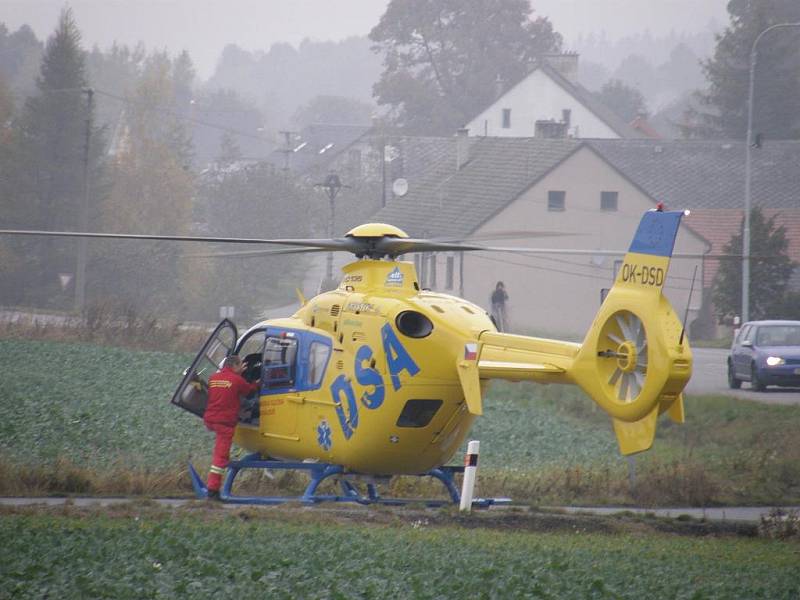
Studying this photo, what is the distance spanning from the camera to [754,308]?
45750mm

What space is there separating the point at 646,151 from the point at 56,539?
2024 inches

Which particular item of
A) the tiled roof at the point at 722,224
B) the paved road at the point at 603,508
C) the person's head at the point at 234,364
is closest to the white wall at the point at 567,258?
the tiled roof at the point at 722,224

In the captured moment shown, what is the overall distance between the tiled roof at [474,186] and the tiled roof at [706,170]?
289cm

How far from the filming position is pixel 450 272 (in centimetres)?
5500

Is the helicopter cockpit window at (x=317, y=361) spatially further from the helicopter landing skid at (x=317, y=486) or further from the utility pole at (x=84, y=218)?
the utility pole at (x=84, y=218)

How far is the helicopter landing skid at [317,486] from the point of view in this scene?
17.0 meters

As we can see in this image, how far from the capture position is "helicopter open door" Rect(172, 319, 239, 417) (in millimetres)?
18438

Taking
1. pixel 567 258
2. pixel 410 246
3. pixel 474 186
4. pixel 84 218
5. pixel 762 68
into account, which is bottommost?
pixel 410 246

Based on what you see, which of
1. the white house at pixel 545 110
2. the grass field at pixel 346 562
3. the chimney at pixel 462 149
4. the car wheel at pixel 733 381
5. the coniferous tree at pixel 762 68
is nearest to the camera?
the grass field at pixel 346 562

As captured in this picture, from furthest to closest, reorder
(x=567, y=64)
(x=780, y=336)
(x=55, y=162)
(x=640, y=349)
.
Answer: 1. (x=567, y=64)
2. (x=55, y=162)
3. (x=780, y=336)
4. (x=640, y=349)

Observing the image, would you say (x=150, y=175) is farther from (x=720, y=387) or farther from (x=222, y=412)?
(x=222, y=412)

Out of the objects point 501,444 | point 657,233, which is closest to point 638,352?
point 657,233

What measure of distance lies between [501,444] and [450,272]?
3034 centimetres

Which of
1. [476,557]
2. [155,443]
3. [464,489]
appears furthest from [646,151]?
[476,557]
